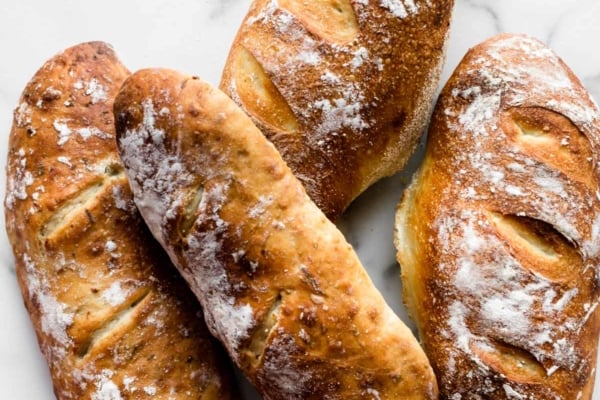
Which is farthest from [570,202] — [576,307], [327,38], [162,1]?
[162,1]

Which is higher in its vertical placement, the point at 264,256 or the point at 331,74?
the point at 331,74

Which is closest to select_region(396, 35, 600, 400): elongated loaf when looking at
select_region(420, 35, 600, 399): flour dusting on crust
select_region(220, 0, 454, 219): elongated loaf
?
select_region(420, 35, 600, 399): flour dusting on crust

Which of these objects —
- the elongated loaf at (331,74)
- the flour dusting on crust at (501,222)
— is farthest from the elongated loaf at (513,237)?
the elongated loaf at (331,74)

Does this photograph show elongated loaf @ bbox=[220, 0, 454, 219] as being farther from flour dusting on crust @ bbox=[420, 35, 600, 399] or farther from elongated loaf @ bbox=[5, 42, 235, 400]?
elongated loaf @ bbox=[5, 42, 235, 400]

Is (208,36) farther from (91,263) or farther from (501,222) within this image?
(501,222)

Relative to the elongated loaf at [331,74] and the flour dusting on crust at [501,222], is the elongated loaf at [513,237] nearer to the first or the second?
the flour dusting on crust at [501,222]

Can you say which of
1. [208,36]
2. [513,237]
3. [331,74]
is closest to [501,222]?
[513,237]

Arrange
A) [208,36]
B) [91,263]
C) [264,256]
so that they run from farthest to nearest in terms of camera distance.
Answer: [208,36]
[91,263]
[264,256]
